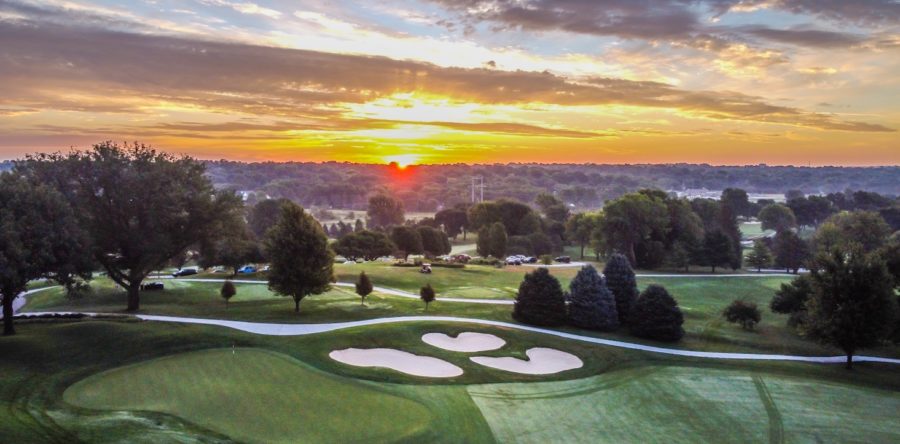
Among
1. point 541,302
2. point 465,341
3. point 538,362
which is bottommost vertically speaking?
point 538,362

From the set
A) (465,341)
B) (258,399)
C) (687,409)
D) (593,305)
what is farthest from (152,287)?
(687,409)

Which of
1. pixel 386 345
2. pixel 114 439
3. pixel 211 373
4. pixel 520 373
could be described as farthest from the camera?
pixel 386 345

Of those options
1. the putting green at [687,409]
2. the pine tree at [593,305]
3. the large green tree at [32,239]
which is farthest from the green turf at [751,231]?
the large green tree at [32,239]

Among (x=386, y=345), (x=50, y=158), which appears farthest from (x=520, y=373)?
(x=50, y=158)

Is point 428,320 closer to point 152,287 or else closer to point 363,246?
point 152,287

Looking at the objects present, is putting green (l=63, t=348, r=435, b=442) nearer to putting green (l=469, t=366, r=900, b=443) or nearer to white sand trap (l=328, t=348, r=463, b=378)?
white sand trap (l=328, t=348, r=463, b=378)

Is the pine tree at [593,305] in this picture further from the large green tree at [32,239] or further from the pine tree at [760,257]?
the pine tree at [760,257]

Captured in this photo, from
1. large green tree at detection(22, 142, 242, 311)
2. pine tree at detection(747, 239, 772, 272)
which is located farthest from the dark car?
pine tree at detection(747, 239, 772, 272)

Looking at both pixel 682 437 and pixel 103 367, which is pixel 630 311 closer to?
pixel 682 437
